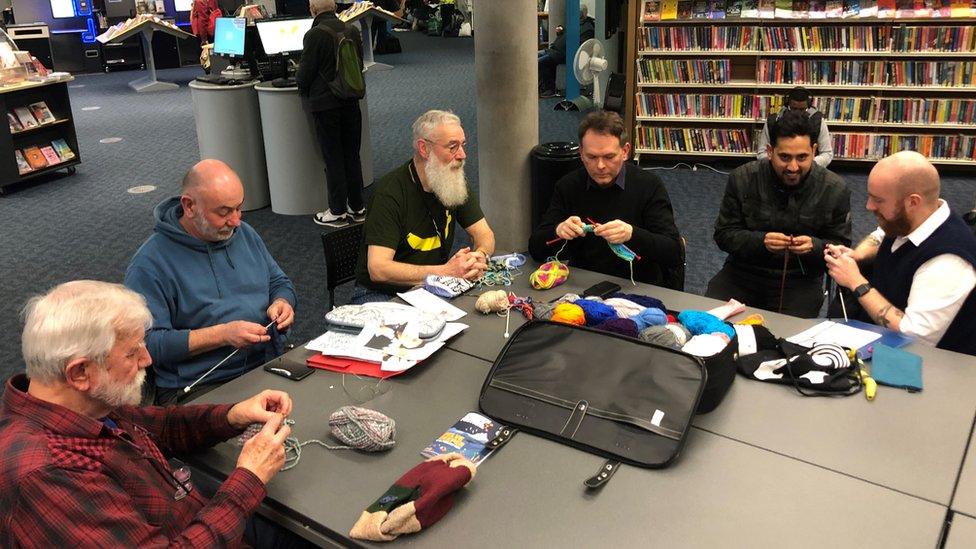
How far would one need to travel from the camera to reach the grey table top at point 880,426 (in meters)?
1.99

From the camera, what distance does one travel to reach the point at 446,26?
1909 centimetres

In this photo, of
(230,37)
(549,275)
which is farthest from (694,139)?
(549,275)

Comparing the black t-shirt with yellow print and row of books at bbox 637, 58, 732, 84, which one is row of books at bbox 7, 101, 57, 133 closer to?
the black t-shirt with yellow print

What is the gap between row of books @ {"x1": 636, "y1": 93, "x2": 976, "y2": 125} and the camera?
7301 millimetres

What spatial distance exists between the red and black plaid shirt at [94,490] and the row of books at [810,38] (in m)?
6.81

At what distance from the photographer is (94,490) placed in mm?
1671

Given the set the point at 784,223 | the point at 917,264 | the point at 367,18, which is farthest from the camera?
the point at 367,18

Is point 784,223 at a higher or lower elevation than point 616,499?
higher

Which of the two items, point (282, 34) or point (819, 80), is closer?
point (282, 34)

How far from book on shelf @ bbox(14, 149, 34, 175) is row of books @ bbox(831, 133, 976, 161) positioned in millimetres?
7837

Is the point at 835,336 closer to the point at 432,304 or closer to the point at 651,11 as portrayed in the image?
the point at 432,304

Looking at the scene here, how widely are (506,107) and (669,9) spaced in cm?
352

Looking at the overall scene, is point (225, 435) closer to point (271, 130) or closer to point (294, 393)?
point (294, 393)

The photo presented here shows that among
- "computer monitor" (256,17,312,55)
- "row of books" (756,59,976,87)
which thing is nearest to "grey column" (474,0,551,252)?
"computer monitor" (256,17,312,55)
